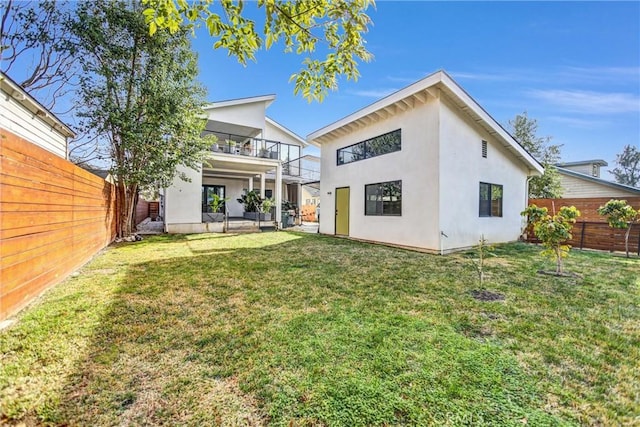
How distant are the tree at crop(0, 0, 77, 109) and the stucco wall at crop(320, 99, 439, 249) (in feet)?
33.1

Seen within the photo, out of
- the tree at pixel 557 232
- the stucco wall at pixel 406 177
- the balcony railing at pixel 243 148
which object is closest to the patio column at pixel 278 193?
the balcony railing at pixel 243 148

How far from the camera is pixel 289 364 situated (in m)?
2.35

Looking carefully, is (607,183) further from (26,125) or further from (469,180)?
(26,125)

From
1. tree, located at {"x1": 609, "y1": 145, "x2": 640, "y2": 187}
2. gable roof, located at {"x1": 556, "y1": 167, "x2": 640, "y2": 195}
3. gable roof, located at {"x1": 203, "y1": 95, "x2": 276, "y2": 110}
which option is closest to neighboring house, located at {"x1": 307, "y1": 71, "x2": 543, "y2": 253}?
gable roof, located at {"x1": 556, "y1": 167, "x2": 640, "y2": 195}

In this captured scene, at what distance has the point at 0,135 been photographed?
2.82 meters

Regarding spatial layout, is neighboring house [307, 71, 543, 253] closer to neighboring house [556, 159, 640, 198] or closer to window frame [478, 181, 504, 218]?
window frame [478, 181, 504, 218]

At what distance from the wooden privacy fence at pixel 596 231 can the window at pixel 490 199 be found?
2.51m

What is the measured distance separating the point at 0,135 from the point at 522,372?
5572mm

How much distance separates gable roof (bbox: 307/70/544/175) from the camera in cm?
767

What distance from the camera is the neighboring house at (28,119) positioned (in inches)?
213

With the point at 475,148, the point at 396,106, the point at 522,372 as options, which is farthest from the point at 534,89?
the point at 522,372

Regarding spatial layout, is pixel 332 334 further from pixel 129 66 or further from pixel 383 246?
pixel 129 66

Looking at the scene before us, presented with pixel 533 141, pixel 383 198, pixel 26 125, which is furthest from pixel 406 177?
pixel 533 141

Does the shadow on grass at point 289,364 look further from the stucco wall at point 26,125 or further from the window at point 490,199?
the window at point 490,199
